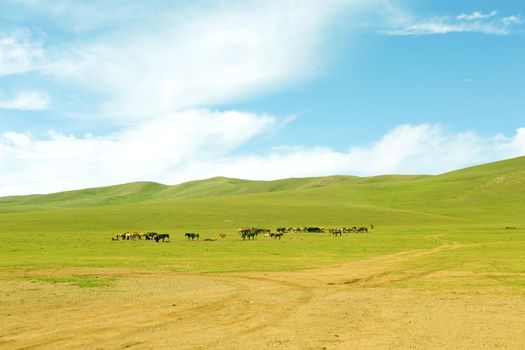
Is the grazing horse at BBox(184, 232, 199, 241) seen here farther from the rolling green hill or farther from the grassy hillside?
the rolling green hill

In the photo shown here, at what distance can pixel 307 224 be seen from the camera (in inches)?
3501

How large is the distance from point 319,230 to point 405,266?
43.6 meters

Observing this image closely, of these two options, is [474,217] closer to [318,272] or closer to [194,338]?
[318,272]

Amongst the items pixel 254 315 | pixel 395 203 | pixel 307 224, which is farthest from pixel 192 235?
pixel 395 203

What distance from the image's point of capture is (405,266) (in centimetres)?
3102

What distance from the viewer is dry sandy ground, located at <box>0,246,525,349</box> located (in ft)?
42.0

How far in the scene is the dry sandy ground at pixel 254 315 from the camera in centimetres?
1280

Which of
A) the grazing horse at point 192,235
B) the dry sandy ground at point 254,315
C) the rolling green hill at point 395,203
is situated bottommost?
the dry sandy ground at point 254,315

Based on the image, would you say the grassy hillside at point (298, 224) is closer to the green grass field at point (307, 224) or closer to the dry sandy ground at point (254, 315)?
the green grass field at point (307, 224)

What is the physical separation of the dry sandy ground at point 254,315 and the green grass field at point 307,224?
657 centimetres

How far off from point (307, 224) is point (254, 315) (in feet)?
241

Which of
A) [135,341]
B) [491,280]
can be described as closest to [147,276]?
[135,341]

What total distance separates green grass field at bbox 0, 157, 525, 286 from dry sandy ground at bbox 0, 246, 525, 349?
21.6 feet

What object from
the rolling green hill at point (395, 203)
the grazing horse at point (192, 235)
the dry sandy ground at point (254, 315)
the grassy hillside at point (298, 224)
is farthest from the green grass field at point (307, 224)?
the dry sandy ground at point (254, 315)
